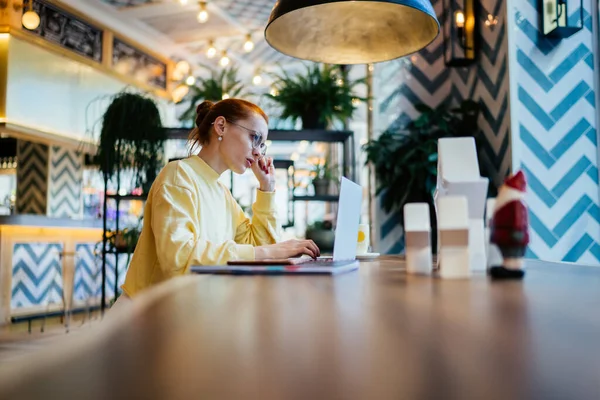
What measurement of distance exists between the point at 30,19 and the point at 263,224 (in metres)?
5.50

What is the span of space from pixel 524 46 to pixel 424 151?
91cm

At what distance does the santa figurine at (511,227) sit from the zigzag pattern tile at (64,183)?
8.28 m

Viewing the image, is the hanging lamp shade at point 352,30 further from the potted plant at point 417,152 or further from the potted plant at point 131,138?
the potted plant at point 131,138

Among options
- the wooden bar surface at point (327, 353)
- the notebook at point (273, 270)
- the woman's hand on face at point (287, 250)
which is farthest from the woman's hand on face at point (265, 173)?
the wooden bar surface at point (327, 353)

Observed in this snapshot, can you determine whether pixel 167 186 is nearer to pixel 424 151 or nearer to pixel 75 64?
pixel 424 151

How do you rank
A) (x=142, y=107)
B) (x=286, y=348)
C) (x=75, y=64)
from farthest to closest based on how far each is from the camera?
(x=75, y=64), (x=142, y=107), (x=286, y=348)

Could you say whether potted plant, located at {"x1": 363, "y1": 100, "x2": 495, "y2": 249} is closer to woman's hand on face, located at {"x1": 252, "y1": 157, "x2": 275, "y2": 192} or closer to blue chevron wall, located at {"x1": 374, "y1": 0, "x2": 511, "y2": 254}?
blue chevron wall, located at {"x1": 374, "y1": 0, "x2": 511, "y2": 254}

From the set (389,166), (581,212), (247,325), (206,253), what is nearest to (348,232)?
(206,253)

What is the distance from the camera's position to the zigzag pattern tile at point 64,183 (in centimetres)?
848

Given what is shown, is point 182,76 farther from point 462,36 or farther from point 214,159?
point 214,159

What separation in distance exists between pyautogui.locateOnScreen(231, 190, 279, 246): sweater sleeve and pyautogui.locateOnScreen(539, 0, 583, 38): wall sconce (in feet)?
6.97

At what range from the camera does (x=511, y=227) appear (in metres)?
0.98

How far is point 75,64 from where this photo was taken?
25.1 ft

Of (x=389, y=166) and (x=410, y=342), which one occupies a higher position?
(x=389, y=166)
